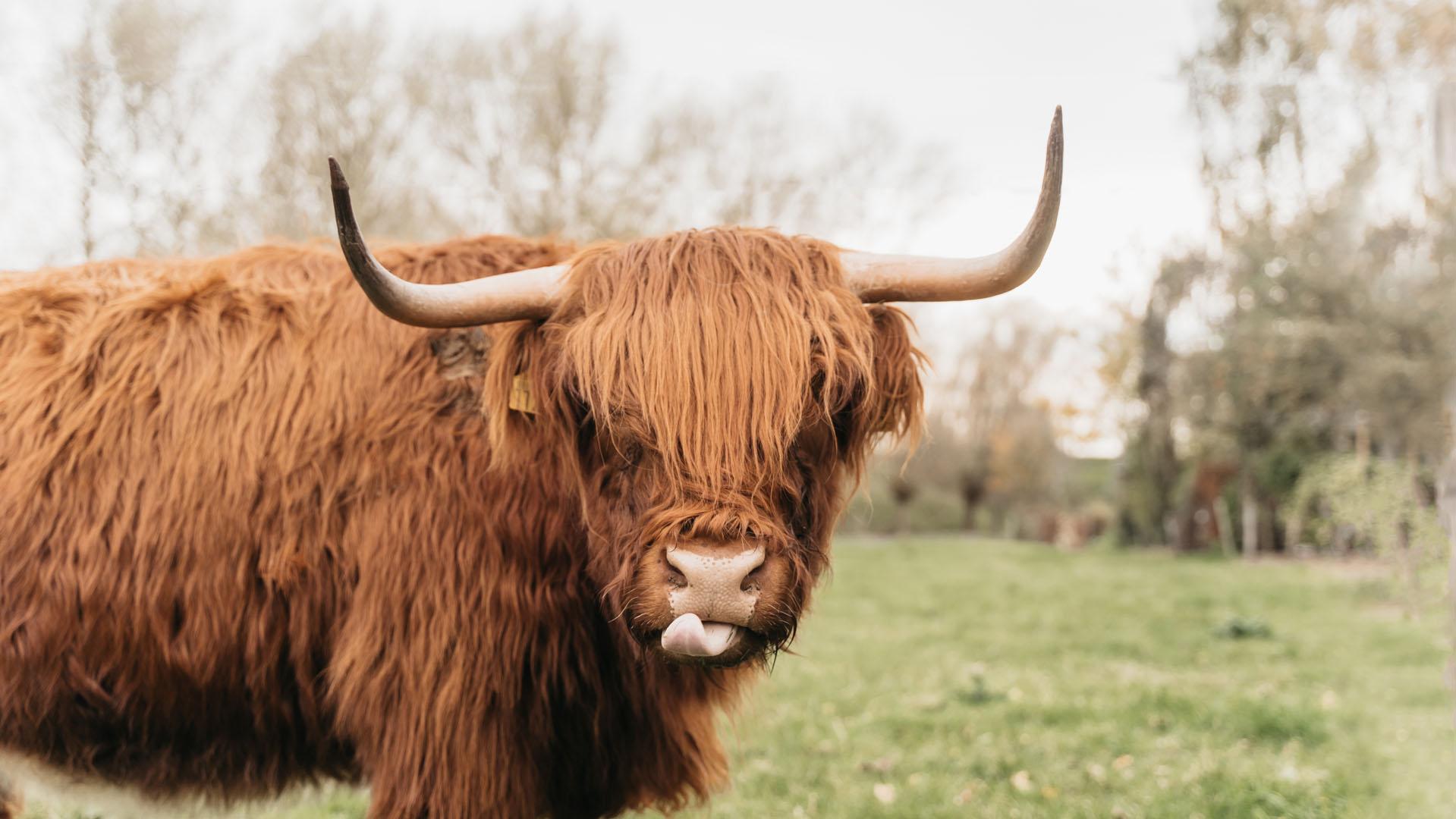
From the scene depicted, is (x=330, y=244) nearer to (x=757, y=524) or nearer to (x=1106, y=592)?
(x=757, y=524)

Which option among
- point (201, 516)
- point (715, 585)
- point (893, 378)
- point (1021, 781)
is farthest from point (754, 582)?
point (1021, 781)

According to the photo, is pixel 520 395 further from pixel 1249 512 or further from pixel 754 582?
pixel 1249 512

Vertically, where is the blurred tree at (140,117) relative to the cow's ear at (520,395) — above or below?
above

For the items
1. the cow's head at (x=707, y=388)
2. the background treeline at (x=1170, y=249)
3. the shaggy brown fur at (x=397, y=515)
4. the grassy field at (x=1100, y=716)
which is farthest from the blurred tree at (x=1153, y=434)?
the shaggy brown fur at (x=397, y=515)

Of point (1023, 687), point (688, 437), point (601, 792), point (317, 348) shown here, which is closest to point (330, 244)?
point (317, 348)

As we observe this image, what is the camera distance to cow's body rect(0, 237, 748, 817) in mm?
2734

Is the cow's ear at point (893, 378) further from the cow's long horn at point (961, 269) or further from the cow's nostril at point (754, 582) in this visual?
the cow's nostril at point (754, 582)

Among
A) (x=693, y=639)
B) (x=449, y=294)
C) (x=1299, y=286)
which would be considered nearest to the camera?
(x=693, y=639)

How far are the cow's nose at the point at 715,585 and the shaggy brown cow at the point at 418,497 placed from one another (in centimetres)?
23

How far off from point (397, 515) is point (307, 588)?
0.34 m

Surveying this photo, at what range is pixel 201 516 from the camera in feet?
9.34

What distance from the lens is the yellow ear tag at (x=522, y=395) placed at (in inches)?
108

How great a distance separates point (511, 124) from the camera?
55.7 ft

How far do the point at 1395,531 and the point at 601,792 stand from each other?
10594 mm
